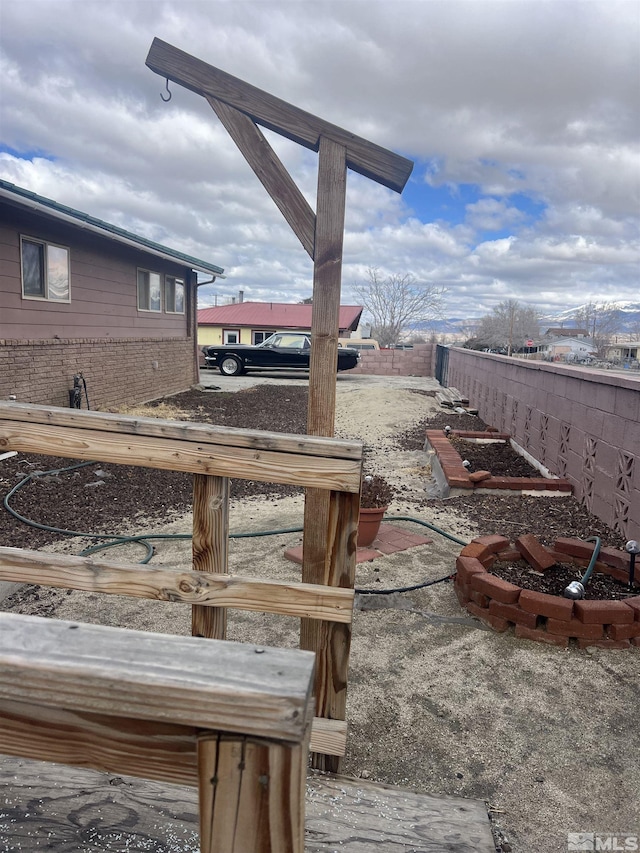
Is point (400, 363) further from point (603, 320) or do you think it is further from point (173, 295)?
point (603, 320)

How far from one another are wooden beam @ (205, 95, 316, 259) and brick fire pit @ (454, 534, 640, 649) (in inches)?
78.8

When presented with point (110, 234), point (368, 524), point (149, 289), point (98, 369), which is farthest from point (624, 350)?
point (368, 524)

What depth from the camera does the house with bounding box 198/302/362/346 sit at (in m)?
37.9

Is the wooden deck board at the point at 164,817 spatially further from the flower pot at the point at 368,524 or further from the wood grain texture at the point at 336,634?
the flower pot at the point at 368,524

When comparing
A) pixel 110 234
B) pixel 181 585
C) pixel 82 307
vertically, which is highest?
pixel 110 234

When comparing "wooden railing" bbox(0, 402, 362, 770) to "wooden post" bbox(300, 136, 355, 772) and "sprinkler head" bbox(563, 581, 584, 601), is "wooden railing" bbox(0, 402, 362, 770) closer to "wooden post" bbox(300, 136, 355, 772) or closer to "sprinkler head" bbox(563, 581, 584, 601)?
"wooden post" bbox(300, 136, 355, 772)

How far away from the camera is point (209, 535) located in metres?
1.89

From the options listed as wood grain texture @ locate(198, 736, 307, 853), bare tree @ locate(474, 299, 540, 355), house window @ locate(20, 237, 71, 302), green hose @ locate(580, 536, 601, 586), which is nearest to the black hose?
green hose @ locate(580, 536, 601, 586)

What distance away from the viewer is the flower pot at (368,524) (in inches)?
168

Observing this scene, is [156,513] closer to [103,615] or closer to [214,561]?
[103,615]

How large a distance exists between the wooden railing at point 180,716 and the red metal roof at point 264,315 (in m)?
35.0

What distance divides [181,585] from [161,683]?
1.23 m

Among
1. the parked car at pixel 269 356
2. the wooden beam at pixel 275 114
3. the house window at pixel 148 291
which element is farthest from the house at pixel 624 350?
the wooden beam at pixel 275 114

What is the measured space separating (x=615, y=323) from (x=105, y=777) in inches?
4424
